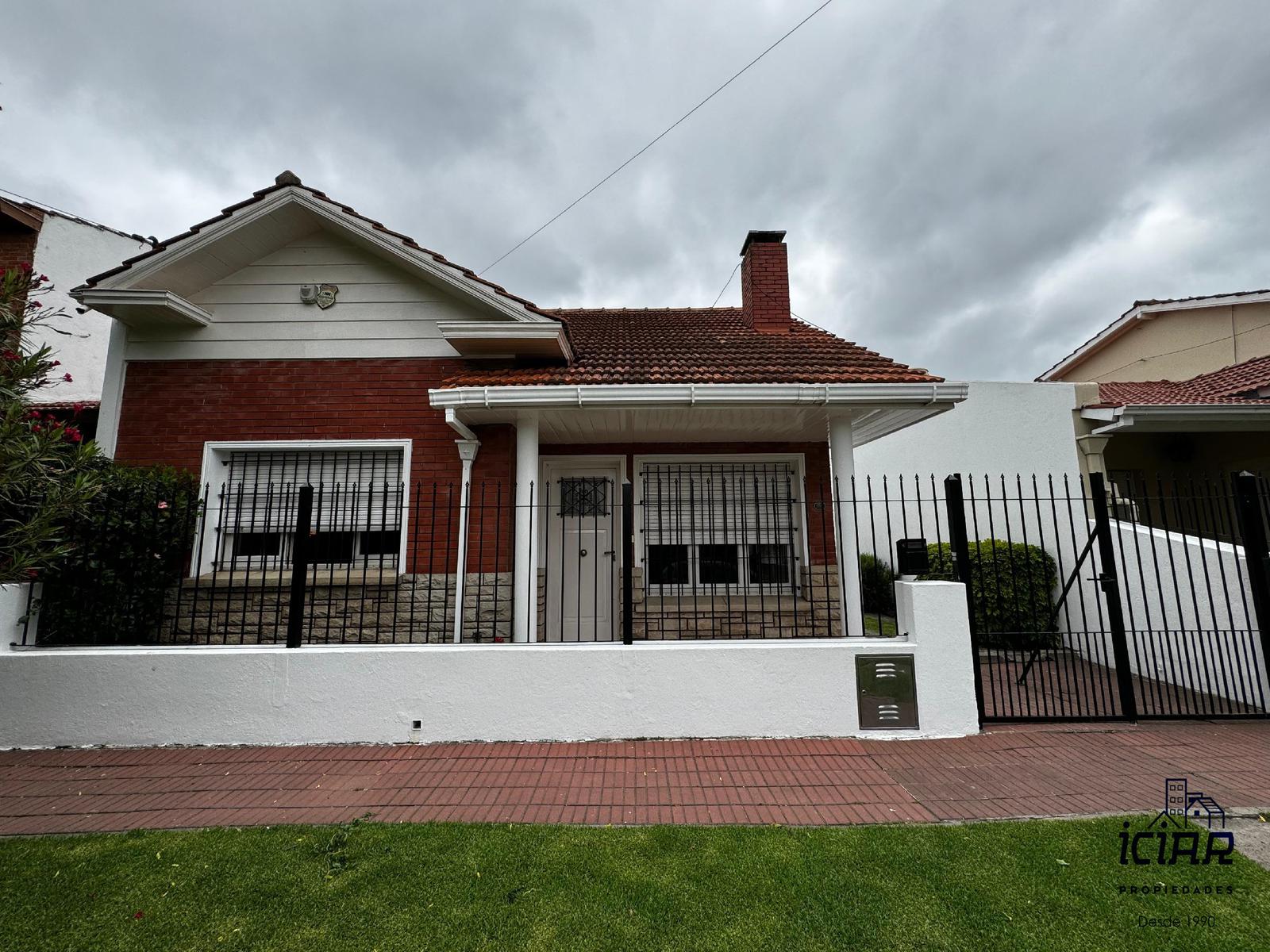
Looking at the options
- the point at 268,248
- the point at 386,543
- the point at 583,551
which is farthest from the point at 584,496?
the point at 268,248

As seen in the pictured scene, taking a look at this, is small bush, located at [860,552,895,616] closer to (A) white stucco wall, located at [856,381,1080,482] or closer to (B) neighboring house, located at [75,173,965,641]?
(A) white stucco wall, located at [856,381,1080,482]

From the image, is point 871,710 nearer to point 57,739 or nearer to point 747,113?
point 57,739

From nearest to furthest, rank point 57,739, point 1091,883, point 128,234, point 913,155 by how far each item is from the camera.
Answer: point 1091,883
point 57,739
point 913,155
point 128,234

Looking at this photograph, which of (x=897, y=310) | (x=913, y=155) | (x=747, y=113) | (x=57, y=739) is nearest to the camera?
(x=57, y=739)

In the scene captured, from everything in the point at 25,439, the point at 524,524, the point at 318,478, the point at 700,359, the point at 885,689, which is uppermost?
the point at 700,359

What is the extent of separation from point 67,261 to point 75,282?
405 mm

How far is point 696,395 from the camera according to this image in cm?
581

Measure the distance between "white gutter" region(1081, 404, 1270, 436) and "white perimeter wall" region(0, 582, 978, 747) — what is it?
5660 millimetres

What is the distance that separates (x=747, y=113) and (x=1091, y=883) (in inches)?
374

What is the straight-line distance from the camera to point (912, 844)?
120 inches

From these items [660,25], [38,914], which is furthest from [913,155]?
[38,914]

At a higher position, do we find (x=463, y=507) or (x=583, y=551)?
(x=463, y=507)

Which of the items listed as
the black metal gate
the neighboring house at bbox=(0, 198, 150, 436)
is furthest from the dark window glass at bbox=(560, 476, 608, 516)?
the neighboring house at bbox=(0, 198, 150, 436)
